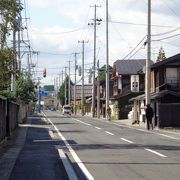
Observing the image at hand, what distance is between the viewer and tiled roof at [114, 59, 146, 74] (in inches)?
3233

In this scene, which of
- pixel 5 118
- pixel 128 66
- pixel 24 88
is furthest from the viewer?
pixel 128 66

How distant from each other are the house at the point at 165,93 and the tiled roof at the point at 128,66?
21.7 metres

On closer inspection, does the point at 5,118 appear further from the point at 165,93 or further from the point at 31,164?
the point at 165,93

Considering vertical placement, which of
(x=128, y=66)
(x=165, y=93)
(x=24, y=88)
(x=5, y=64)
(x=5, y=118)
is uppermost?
(x=128, y=66)

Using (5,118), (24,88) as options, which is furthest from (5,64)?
(24,88)

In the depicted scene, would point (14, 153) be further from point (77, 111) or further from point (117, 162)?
point (77, 111)

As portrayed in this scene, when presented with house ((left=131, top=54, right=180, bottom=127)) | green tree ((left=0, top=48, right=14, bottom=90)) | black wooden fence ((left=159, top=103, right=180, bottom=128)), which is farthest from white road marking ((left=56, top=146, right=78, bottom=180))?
house ((left=131, top=54, right=180, bottom=127))

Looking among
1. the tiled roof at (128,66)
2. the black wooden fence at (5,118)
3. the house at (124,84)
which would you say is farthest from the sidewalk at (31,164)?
the tiled roof at (128,66)

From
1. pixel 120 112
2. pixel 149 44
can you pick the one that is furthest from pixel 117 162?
pixel 120 112

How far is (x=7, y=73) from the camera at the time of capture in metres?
23.3

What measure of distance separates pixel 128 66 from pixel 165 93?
1470 inches

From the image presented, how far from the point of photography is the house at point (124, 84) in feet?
242

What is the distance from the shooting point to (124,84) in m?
82.8

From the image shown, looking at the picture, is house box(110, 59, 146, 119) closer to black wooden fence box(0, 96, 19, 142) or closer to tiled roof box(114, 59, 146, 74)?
tiled roof box(114, 59, 146, 74)
